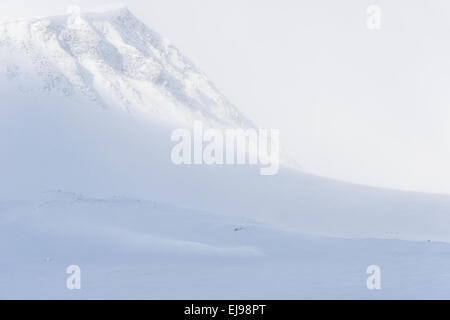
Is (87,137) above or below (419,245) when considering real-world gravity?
above

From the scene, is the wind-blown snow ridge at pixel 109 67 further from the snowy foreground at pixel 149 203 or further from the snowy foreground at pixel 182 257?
the snowy foreground at pixel 182 257

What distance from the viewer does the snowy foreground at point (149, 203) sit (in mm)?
14828

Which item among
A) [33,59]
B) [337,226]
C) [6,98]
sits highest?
[33,59]

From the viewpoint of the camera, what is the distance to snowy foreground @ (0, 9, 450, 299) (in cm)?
1483

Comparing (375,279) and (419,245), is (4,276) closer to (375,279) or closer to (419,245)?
(375,279)

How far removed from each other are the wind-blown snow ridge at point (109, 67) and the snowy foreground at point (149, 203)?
29cm

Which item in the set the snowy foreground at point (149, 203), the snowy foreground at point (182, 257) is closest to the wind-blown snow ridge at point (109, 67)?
the snowy foreground at point (149, 203)

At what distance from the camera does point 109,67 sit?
3622 inches

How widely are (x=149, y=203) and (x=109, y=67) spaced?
6858 cm

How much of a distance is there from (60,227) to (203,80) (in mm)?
89518

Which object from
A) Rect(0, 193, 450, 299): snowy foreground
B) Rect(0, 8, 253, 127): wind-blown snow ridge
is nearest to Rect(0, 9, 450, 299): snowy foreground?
Rect(0, 193, 450, 299): snowy foreground

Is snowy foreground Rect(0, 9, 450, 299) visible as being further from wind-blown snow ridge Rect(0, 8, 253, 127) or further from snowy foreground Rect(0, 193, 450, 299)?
wind-blown snow ridge Rect(0, 8, 253, 127)

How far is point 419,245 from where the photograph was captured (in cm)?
1919

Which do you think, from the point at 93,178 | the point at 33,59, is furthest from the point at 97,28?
the point at 93,178
